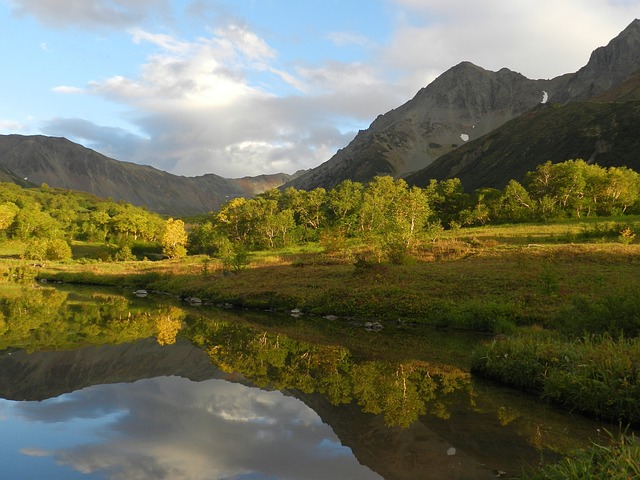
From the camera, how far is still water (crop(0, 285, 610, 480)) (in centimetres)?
1055

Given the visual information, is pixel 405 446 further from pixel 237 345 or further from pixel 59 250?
pixel 59 250

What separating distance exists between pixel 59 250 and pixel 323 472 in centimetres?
10125

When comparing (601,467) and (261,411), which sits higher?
(601,467)

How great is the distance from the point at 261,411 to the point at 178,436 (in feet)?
10.1

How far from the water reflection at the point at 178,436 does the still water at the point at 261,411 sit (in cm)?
5

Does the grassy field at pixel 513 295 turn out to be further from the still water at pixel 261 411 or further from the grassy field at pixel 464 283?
the still water at pixel 261 411

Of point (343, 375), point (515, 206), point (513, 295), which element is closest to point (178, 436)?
point (343, 375)

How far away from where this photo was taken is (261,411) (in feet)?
48.8

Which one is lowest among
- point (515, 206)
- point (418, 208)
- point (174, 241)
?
point (174, 241)

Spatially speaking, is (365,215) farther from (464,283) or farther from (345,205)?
(464,283)

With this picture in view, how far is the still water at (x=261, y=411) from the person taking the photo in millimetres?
10547

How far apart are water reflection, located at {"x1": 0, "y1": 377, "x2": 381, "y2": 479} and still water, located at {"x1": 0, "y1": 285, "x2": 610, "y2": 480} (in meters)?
0.05

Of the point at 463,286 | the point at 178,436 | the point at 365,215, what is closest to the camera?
the point at 178,436

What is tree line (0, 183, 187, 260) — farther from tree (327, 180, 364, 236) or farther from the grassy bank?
the grassy bank
